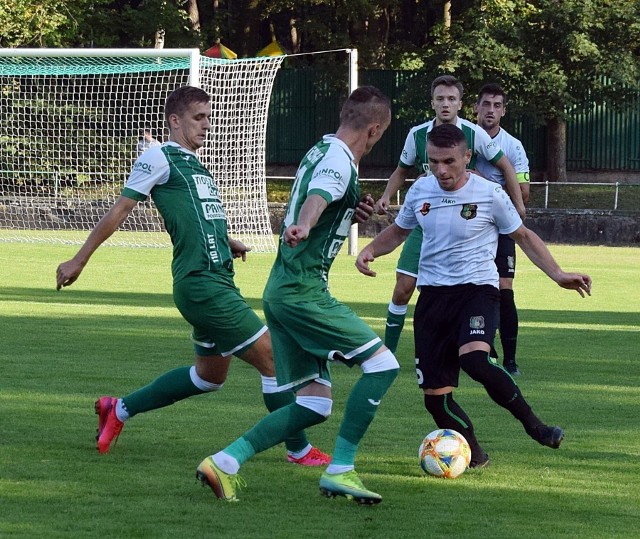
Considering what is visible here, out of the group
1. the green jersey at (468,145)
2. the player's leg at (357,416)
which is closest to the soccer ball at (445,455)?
the player's leg at (357,416)

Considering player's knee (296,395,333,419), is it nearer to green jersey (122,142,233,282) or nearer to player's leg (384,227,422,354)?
green jersey (122,142,233,282)

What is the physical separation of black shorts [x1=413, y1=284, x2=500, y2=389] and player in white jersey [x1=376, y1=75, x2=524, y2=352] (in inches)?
95.4

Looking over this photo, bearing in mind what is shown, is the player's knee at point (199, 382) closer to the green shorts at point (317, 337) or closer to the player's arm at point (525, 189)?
the green shorts at point (317, 337)

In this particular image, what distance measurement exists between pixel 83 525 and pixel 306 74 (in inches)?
1281

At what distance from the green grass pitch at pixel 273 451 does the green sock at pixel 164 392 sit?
0.23 metres

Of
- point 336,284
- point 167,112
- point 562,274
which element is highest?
point 167,112

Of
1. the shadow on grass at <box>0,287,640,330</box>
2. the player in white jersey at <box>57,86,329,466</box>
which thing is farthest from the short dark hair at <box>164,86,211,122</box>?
the shadow on grass at <box>0,287,640,330</box>

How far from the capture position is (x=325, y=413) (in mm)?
5762

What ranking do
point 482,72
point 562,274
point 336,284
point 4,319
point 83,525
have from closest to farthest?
point 83,525
point 562,274
point 4,319
point 336,284
point 482,72

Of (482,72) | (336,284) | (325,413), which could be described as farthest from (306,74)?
(325,413)

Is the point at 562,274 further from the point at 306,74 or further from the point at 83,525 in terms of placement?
the point at 306,74

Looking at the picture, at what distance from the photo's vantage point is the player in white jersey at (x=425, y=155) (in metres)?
9.12

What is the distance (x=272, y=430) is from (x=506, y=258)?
15.1ft

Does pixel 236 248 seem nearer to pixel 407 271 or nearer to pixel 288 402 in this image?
pixel 288 402
